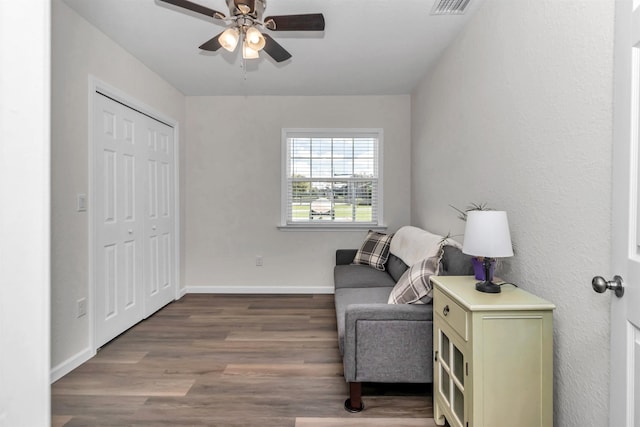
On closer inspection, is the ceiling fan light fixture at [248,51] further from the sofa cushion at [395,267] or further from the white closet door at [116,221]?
the sofa cushion at [395,267]

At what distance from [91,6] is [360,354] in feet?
9.58

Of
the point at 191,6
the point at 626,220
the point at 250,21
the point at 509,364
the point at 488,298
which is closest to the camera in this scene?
the point at 626,220

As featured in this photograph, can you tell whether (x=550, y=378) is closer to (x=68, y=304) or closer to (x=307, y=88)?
(x=68, y=304)

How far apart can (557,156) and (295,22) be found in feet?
5.19

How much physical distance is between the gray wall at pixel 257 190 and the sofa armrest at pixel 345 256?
0.89 ft

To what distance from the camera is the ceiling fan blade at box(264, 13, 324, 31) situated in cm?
191

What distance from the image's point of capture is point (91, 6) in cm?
228

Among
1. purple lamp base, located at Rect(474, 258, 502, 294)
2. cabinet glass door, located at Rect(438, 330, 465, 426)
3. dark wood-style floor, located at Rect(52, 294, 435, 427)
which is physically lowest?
dark wood-style floor, located at Rect(52, 294, 435, 427)

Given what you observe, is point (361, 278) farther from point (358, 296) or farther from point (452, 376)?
point (452, 376)

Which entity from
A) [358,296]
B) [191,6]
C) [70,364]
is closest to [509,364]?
[358,296]

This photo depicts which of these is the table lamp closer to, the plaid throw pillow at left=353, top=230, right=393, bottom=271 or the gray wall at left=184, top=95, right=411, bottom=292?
the plaid throw pillow at left=353, top=230, right=393, bottom=271

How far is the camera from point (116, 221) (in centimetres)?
281

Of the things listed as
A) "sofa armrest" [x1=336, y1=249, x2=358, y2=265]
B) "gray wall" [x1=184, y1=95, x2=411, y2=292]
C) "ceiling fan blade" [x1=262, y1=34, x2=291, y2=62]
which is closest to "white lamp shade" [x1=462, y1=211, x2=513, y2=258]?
"ceiling fan blade" [x1=262, y1=34, x2=291, y2=62]

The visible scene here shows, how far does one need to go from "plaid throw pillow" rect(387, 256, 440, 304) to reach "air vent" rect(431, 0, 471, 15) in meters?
1.71
